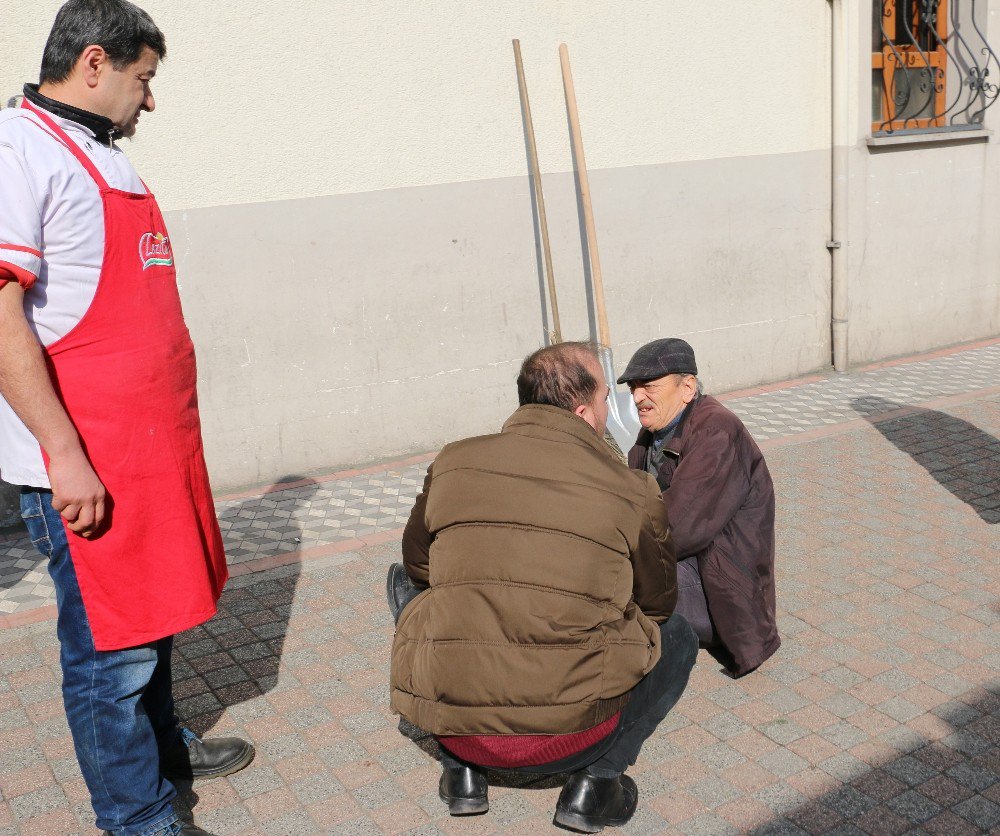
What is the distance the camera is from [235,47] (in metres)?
6.02

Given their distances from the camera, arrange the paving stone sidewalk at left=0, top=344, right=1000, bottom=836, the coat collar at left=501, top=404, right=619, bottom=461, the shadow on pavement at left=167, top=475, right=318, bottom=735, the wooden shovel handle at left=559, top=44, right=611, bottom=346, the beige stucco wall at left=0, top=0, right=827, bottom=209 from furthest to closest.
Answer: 1. the wooden shovel handle at left=559, top=44, right=611, bottom=346
2. the beige stucco wall at left=0, top=0, right=827, bottom=209
3. the shadow on pavement at left=167, top=475, right=318, bottom=735
4. the paving stone sidewalk at left=0, top=344, right=1000, bottom=836
5. the coat collar at left=501, top=404, right=619, bottom=461

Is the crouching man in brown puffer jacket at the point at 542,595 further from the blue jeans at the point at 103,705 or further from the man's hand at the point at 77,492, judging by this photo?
the man's hand at the point at 77,492

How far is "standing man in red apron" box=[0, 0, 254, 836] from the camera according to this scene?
99.0 inches

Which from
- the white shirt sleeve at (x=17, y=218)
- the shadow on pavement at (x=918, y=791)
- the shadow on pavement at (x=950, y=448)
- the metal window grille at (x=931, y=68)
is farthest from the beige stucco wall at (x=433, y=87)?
the shadow on pavement at (x=918, y=791)

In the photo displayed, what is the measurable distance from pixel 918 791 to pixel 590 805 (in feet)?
3.19

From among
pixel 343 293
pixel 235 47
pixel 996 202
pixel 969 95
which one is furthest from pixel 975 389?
pixel 235 47

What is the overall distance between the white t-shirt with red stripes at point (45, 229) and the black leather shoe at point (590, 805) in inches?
63.3

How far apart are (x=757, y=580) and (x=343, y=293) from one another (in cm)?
357

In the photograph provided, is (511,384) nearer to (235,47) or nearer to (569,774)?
(235,47)

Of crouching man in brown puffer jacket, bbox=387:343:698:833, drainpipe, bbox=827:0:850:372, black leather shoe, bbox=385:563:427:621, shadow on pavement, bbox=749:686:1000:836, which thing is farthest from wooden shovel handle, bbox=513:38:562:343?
crouching man in brown puffer jacket, bbox=387:343:698:833

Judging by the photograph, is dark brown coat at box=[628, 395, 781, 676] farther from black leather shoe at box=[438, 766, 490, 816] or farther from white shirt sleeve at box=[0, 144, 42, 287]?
white shirt sleeve at box=[0, 144, 42, 287]

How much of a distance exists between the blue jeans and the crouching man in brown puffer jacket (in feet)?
2.19

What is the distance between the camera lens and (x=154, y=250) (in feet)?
9.15

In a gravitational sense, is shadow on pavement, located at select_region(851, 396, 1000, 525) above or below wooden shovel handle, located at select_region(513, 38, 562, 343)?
below
